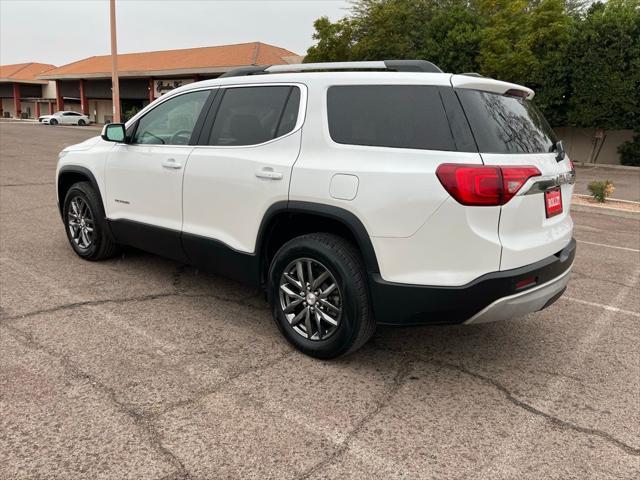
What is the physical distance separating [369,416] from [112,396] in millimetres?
1423

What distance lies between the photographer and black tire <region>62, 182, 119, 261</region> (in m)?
4.91

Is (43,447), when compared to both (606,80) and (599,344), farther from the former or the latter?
(606,80)

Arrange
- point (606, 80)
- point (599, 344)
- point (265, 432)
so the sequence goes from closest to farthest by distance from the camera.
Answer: point (265, 432), point (599, 344), point (606, 80)

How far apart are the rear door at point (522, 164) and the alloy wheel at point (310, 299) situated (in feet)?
3.44

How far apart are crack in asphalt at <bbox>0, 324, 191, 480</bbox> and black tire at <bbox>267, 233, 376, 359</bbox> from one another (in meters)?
1.13

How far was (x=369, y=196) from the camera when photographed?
2.89 metres

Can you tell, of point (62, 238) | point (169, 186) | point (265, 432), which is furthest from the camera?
point (62, 238)

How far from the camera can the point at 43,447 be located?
2367 mm

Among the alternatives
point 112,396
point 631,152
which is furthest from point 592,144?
point 112,396

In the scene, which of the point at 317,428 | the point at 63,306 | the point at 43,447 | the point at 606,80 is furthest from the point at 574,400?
the point at 606,80

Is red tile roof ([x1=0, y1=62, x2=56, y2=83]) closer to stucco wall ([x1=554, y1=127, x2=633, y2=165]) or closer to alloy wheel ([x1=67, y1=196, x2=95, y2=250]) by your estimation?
stucco wall ([x1=554, y1=127, x2=633, y2=165])

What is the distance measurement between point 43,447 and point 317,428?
1.30 m

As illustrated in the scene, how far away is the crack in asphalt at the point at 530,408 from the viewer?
2604mm

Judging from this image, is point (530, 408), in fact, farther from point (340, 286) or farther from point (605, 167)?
point (605, 167)
